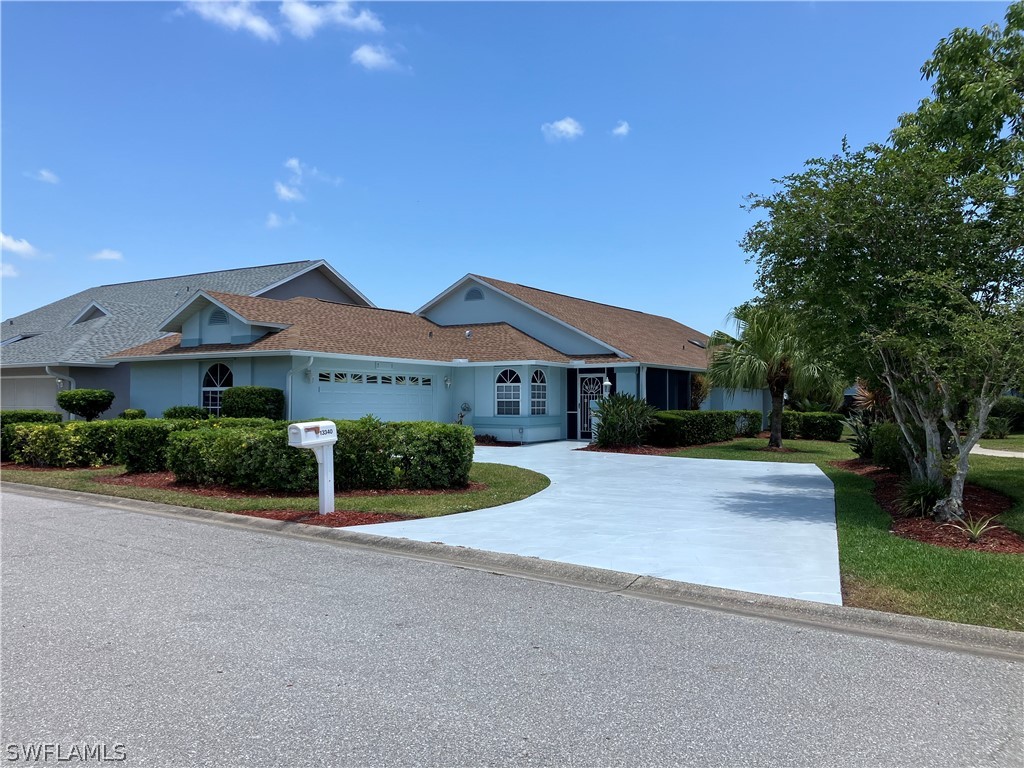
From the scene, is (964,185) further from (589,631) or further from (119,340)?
(119,340)

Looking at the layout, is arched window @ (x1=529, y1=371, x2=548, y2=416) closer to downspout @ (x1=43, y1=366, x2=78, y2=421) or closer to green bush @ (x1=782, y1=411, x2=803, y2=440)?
green bush @ (x1=782, y1=411, x2=803, y2=440)

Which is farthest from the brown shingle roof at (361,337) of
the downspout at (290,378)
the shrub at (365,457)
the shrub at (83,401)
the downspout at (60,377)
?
the shrub at (365,457)

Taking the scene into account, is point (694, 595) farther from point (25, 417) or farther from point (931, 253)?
point (25, 417)

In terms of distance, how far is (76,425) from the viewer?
16203 mm

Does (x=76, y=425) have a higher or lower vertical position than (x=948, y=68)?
lower

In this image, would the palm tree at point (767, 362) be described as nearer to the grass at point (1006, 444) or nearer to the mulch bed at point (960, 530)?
the grass at point (1006, 444)

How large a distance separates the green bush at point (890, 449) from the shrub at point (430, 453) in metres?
8.25

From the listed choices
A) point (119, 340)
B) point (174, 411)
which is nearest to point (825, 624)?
point (174, 411)

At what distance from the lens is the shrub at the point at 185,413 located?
1931cm

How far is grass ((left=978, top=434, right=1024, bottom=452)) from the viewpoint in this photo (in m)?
23.2

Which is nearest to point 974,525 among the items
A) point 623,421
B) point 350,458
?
point 350,458

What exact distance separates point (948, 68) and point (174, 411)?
1904 centimetres

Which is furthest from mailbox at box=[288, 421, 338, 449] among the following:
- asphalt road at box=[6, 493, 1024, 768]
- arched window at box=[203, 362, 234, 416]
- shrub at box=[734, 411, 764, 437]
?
shrub at box=[734, 411, 764, 437]

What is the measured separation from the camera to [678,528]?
9.41 meters
